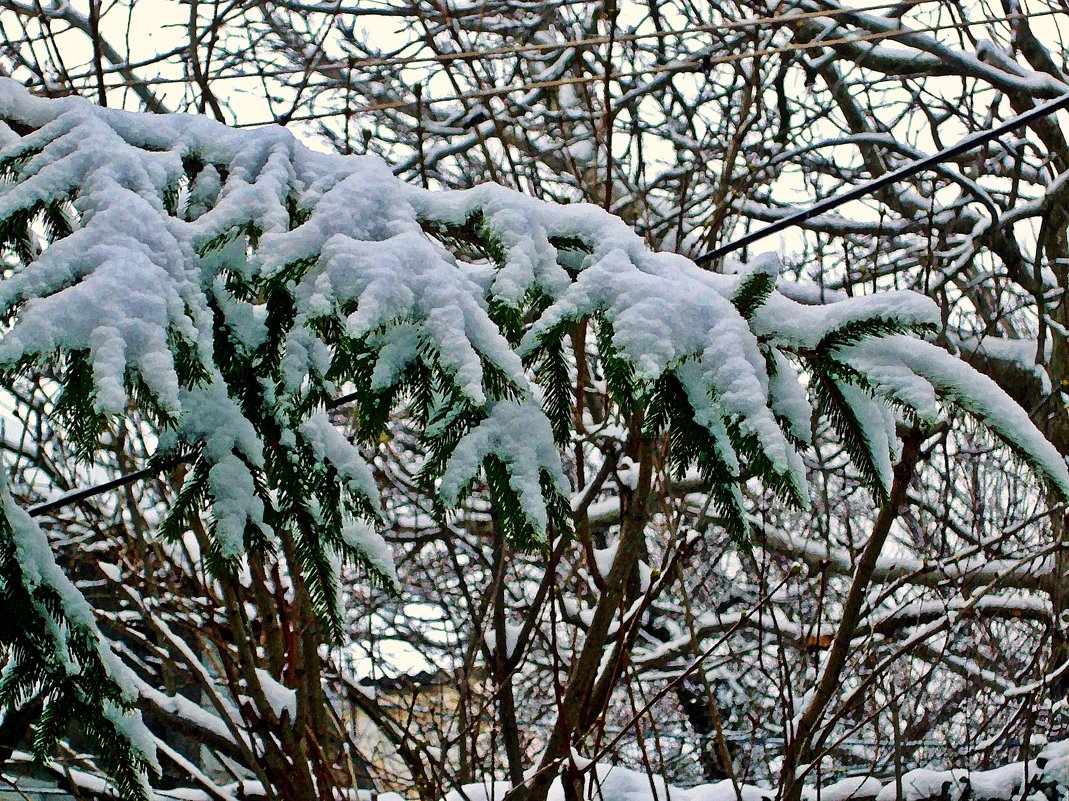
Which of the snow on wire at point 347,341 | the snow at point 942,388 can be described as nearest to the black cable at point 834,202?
the snow on wire at point 347,341

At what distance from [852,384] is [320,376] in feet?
2.35

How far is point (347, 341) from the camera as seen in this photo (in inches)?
39.6

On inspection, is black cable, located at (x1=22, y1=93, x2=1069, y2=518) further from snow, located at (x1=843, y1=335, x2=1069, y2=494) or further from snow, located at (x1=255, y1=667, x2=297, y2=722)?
snow, located at (x1=255, y1=667, x2=297, y2=722)

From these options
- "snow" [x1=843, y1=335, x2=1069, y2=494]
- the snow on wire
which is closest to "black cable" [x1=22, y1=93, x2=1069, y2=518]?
the snow on wire

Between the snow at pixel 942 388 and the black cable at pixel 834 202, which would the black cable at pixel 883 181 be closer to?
the black cable at pixel 834 202

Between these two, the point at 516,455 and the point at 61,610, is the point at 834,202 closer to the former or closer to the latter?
the point at 516,455

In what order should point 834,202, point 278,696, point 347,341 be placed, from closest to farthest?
point 347,341, point 834,202, point 278,696

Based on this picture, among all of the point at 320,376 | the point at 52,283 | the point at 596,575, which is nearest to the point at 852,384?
the point at 320,376

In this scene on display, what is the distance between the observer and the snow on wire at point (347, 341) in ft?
3.12

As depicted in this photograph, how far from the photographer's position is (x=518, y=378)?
0.99m

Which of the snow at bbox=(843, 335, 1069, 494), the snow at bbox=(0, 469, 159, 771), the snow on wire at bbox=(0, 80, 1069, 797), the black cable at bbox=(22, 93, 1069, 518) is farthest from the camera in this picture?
the black cable at bbox=(22, 93, 1069, 518)

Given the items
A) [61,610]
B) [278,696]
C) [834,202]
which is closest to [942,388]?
[834,202]

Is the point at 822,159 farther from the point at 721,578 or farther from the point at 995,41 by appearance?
the point at 721,578

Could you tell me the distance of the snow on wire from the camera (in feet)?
3.12
